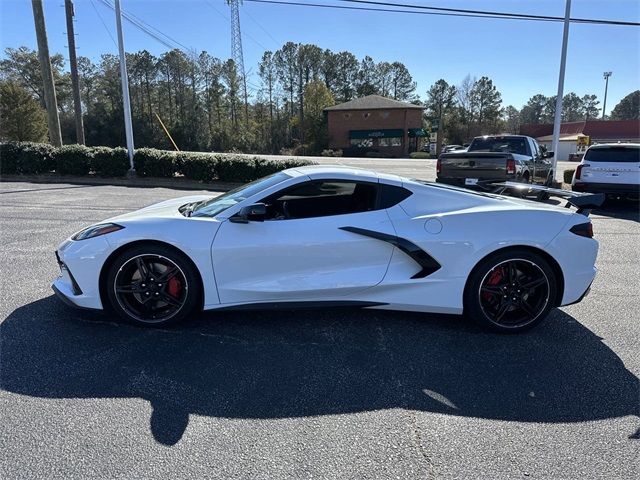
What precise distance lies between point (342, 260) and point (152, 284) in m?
1.56

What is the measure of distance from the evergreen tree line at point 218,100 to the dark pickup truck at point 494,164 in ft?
152

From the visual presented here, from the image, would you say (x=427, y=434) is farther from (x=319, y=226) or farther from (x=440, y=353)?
(x=319, y=226)

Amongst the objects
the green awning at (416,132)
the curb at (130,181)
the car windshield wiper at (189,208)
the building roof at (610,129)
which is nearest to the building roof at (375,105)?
the green awning at (416,132)

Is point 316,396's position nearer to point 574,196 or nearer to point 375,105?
point 574,196

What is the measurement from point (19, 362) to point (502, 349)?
11.6ft

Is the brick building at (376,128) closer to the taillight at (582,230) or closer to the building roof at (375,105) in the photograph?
the building roof at (375,105)

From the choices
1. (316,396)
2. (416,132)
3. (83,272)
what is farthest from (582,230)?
(416,132)

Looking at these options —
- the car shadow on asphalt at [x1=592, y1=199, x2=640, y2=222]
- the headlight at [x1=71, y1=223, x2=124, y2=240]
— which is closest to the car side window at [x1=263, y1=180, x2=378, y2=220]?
the headlight at [x1=71, y1=223, x2=124, y2=240]

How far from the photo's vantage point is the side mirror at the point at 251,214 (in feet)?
11.5

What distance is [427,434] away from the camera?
8.05 ft

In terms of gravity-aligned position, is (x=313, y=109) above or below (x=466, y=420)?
above

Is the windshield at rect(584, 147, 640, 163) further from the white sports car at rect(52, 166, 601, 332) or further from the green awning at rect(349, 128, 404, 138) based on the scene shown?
the green awning at rect(349, 128, 404, 138)

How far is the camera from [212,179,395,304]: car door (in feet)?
11.7

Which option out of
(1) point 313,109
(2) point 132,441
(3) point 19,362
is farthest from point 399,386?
(1) point 313,109
